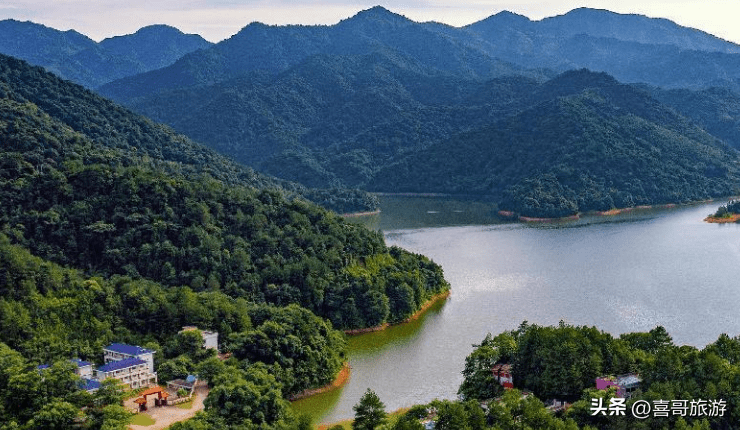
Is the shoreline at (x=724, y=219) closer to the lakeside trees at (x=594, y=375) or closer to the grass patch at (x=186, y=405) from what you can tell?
the lakeside trees at (x=594, y=375)

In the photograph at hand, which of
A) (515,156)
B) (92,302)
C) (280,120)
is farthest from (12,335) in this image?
(280,120)

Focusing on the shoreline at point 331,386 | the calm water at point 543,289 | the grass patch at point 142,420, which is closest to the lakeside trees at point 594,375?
the calm water at point 543,289

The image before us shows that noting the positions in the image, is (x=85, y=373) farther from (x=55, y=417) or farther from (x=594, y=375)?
(x=594, y=375)

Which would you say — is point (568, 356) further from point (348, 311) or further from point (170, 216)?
point (170, 216)

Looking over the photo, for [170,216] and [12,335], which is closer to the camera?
[12,335]

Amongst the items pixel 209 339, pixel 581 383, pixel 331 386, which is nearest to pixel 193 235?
pixel 209 339

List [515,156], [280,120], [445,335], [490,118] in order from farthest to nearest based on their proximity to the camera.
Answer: [280,120] → [490,118] → [515,156] → [445,335]

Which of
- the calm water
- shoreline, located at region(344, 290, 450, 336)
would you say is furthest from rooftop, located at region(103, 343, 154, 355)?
shoreline, located at region(344, 290, 450, 336)
